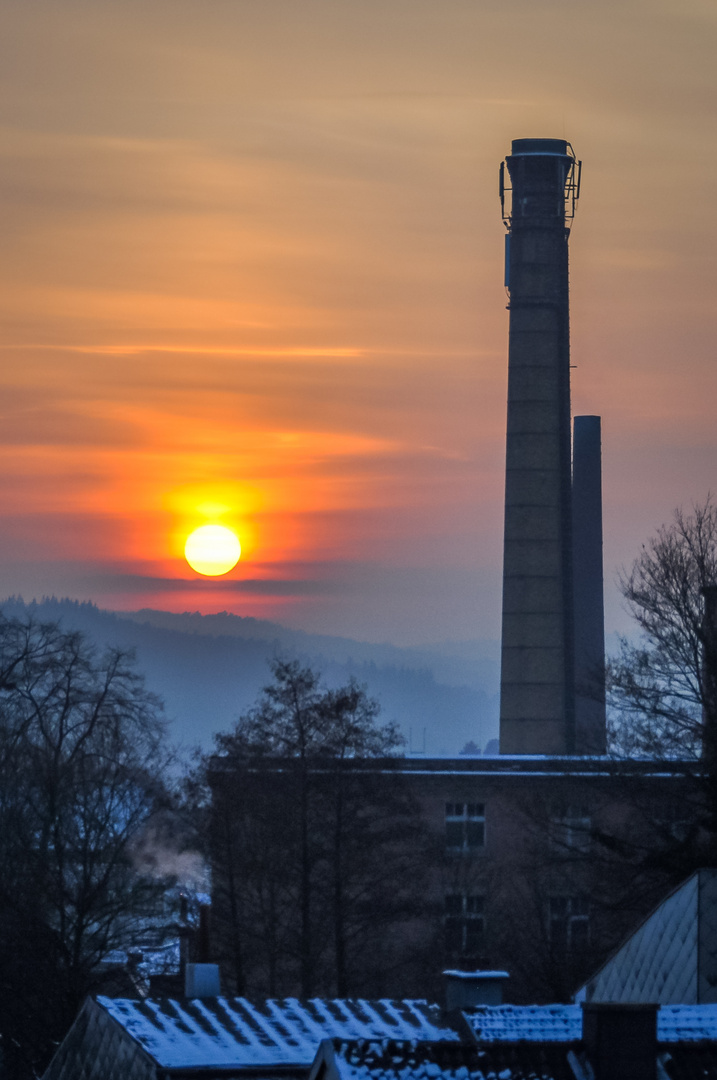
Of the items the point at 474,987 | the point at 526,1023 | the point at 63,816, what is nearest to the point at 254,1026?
the point at 474,987

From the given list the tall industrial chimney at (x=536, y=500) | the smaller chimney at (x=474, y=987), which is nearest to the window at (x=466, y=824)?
the tall industrial chimney at (x=536, y=500)

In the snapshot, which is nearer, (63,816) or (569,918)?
(63,816)

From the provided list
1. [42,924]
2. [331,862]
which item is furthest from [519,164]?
[42,924]

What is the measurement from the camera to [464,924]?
5028 centimetres

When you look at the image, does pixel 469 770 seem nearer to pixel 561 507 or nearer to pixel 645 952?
pixel 561 507

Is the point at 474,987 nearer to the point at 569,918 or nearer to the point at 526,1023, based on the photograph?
the point at 526,1023

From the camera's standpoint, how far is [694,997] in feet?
61.9

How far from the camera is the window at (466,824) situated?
54031mm

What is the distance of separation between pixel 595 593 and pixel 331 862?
3135 centimetres

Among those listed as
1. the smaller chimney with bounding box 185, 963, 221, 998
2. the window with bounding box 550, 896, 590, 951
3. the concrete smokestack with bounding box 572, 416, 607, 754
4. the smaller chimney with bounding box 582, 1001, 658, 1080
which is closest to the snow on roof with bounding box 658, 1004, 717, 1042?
the smaller chimney with bounding box 582, 1001, 658, 1080

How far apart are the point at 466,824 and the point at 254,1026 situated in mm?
35912

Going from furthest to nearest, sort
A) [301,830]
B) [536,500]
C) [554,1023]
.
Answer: [536,500], [301,830], [554,1023]

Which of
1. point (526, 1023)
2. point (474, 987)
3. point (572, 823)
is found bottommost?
point (526, 1023)

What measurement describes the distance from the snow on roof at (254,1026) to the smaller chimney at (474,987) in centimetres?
39
